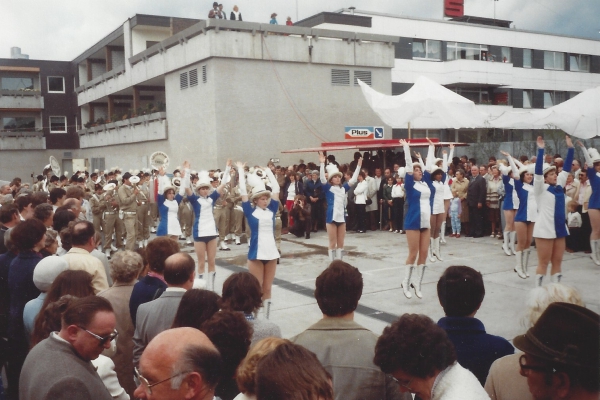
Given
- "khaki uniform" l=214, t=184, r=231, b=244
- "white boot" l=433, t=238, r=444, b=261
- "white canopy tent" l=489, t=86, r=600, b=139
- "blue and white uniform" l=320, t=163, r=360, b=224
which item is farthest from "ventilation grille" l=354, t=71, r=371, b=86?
"blue and white uniform" l=320, t=163, r=360, b=224

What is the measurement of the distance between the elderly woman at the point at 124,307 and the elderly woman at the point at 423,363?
229cm

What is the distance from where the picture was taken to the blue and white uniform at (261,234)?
7.56 metres

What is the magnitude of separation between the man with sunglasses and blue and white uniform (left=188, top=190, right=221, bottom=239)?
6379 mm

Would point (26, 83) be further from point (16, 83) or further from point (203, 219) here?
point (203, 219)

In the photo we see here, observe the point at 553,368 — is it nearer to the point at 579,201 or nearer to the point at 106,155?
the point at 579,201

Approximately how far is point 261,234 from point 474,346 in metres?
4.81

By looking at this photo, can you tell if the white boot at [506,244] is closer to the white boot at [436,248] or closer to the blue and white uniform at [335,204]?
the white boot at [436,248]

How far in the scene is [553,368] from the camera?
1.87 metres

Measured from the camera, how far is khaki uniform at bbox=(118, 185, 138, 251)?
1380cm

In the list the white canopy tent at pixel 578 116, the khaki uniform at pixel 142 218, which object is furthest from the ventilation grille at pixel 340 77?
the white canopy tent at pixel 578 116

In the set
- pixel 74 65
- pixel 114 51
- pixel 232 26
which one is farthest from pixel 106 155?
pixel 232 26

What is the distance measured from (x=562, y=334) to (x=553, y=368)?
0.13 metres

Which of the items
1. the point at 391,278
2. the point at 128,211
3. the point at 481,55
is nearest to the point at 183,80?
the point at 128,211

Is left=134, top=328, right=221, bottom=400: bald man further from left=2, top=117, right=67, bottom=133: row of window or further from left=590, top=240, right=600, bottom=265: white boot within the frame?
left=2, top=117, right=67, bottom=133: row of window
